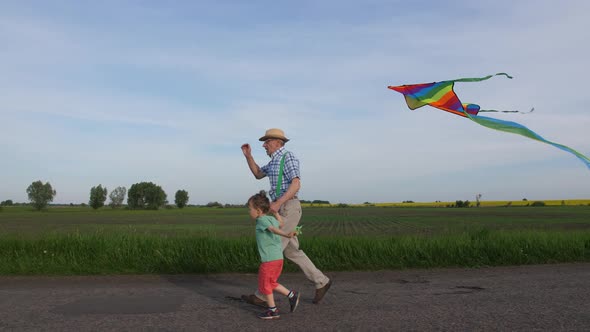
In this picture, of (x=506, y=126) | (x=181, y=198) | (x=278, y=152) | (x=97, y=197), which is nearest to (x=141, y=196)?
(x=97, y=197)

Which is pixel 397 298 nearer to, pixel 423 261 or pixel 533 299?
pixel 533 299

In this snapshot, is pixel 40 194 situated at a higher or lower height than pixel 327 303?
higher

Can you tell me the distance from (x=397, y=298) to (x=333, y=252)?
10.7ft

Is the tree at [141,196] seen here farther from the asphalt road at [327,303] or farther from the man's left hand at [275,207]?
the man's left hand at [275,207]

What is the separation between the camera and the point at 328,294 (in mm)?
6246

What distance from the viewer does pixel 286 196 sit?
5.45 metres

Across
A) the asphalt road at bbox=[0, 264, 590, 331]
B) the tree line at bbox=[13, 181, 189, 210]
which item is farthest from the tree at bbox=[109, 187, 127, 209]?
the asphalt road at bbox=[0, 264, 590, 331]

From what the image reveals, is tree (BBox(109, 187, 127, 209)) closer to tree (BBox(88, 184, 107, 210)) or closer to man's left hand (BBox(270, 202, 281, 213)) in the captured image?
tree (BBox(88, 184, 107, 210))

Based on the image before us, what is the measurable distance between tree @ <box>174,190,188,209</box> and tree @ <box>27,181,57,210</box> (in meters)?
41.0

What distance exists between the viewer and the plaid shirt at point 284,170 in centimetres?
566

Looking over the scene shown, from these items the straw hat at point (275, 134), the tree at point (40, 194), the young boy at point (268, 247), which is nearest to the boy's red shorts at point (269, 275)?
the young boy at point (268, 247)

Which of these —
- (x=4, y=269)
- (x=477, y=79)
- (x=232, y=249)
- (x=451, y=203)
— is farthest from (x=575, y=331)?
(x=451, y=203)

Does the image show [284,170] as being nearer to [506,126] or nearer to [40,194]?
[506,126]

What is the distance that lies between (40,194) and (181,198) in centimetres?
4611
